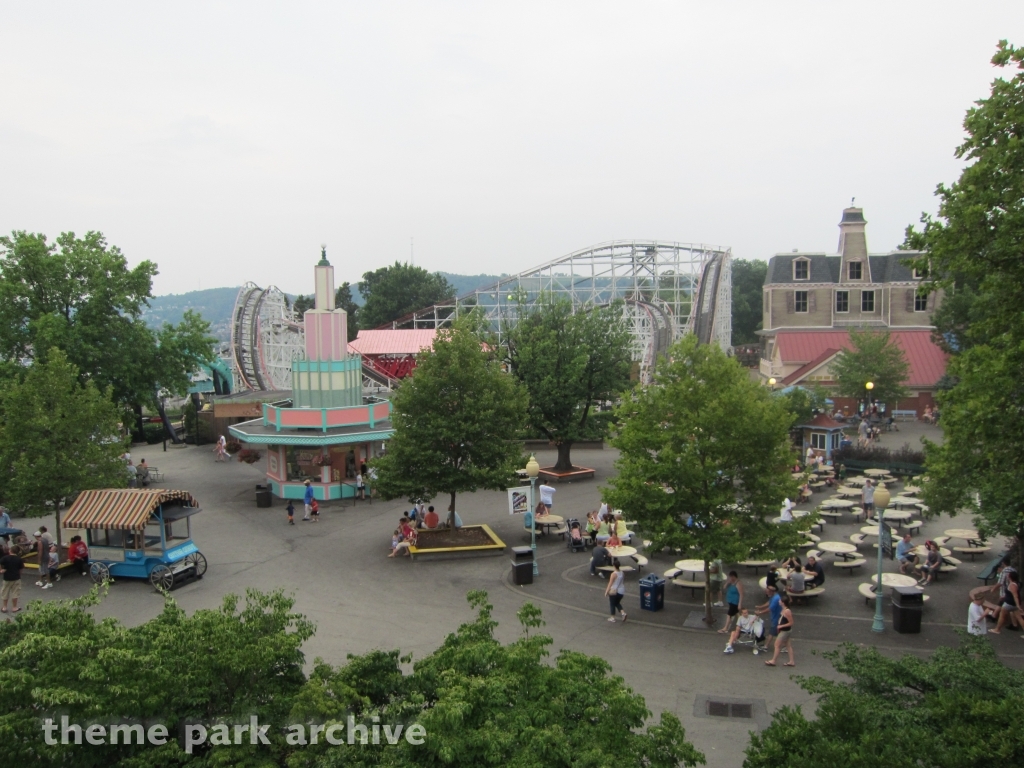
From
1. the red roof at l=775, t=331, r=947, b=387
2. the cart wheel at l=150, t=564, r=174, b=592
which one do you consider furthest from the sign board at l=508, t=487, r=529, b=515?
the red roof at l=775, t=331, r=947, b=387

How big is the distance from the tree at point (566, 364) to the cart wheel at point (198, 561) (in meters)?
13.9

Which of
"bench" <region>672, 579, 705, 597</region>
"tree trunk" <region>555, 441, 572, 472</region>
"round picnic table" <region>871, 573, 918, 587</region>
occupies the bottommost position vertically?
"bench" <region>672, 579, 705, 597</region>

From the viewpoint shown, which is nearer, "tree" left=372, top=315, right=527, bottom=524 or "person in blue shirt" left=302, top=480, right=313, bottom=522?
"tree" left=372, top=315, right=527, bottom=524

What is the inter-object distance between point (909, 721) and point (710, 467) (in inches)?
314

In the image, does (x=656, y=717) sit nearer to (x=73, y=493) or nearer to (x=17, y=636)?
(x=17, y=636)

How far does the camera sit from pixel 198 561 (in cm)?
1842

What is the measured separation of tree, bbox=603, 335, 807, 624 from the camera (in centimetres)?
1439

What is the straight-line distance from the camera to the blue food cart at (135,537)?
691 inches

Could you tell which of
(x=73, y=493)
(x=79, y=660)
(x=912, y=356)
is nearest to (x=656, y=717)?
(x=79, y=660)

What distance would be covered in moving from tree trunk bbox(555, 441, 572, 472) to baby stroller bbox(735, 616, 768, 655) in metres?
16.8

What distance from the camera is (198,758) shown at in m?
6.77

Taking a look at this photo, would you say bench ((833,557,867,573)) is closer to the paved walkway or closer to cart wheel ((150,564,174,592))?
the paved walkway

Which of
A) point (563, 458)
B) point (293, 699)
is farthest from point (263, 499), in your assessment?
point (293, 699)

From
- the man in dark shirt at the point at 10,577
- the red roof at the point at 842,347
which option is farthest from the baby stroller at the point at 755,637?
the red roof at the point at 842,347
